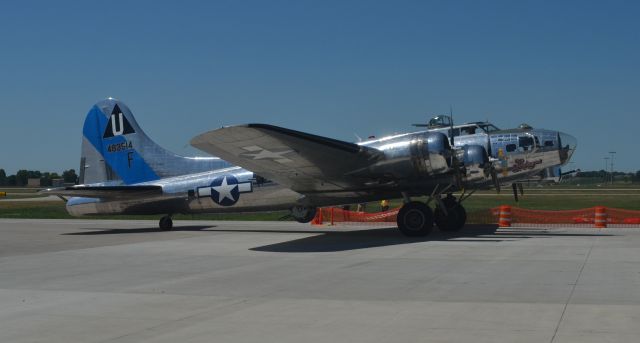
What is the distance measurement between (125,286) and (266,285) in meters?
2.29

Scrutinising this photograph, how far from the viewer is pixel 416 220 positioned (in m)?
19.1

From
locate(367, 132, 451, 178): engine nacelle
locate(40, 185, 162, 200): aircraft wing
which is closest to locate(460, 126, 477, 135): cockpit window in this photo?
locate(367, 132, 451, 178): engine nacelle

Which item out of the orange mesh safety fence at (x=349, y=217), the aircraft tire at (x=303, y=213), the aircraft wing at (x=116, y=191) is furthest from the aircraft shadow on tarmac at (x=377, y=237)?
the orange mesh safety fence at (x=349, y=217)

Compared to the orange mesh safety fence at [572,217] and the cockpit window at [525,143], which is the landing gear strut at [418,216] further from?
the orange mesh safety fence at [572,217]

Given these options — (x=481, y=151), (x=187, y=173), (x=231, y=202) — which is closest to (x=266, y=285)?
(x=481, y=151)

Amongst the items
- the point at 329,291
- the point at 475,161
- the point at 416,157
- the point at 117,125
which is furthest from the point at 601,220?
the point at 117,125

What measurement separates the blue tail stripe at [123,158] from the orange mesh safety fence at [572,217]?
1343 centimetres

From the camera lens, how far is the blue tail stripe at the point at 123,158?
2434cm

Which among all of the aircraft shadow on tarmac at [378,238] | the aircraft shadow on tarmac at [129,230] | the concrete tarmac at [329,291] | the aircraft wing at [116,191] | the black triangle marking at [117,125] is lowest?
the concrete tarmac at [329,291]

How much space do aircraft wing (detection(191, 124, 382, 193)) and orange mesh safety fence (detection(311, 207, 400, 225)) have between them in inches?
256

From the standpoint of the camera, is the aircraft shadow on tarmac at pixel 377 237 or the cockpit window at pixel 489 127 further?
the cockpit window at pixel 489 127

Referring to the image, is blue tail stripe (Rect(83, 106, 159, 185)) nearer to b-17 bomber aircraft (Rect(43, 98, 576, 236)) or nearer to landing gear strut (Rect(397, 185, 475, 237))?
b-17 bomber aircraft (Rect(43, 98, 576, 236))

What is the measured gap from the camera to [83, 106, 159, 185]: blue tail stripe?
24.3 meters

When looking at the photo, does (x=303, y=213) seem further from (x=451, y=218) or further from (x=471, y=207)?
(x=471, y=207)
